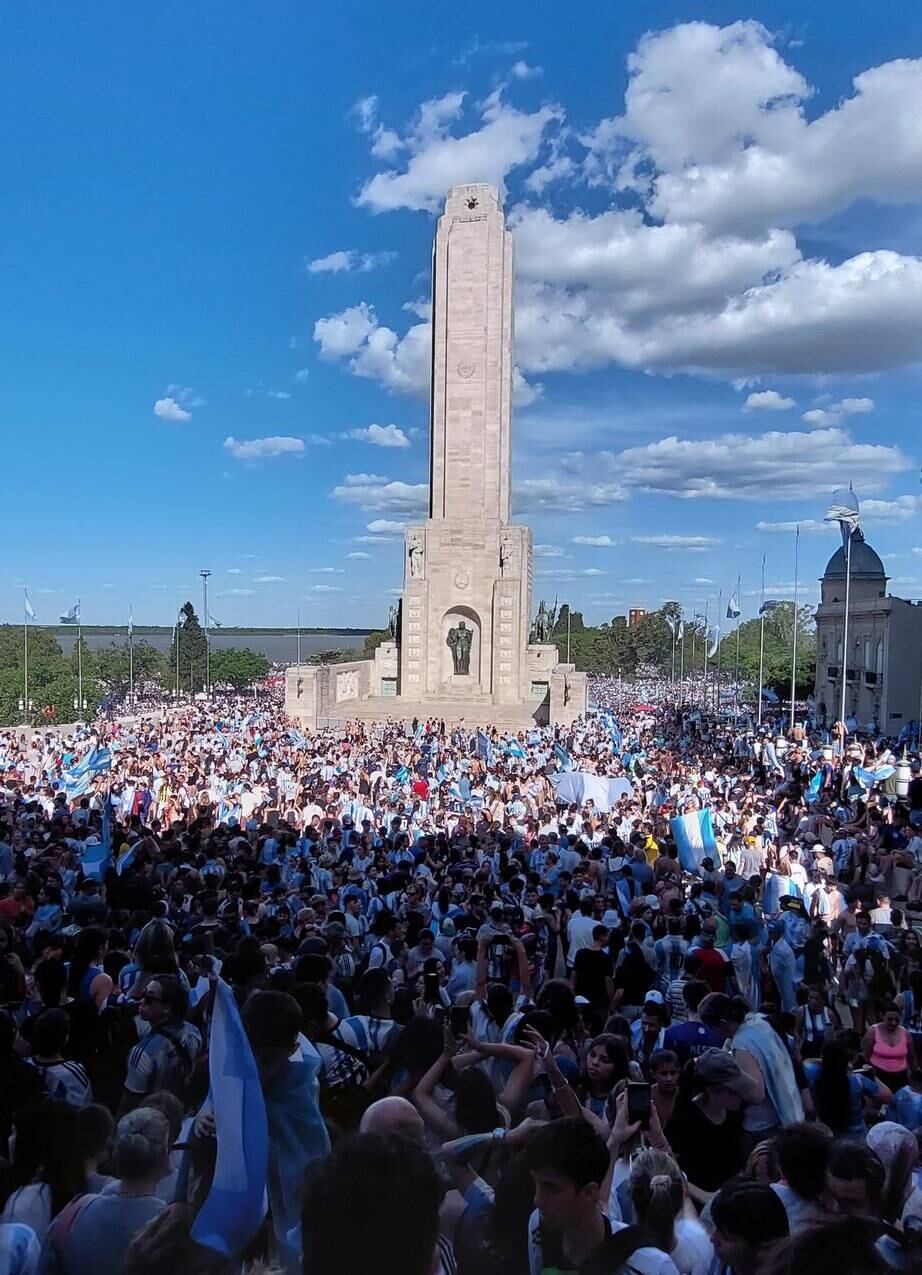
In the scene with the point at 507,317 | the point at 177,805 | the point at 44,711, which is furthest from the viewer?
the point at 44,711

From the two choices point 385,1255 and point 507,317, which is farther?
point 507,317

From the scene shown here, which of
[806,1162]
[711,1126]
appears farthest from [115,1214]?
[711,1126]

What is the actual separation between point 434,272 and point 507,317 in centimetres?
433

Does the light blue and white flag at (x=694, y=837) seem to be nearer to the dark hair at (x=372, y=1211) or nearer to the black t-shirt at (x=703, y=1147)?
the black t-shirt at (x=703, y=1147)

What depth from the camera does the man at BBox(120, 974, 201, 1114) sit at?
14.8 feet

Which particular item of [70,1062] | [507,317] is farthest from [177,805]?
[507,317]

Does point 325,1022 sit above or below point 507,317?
below

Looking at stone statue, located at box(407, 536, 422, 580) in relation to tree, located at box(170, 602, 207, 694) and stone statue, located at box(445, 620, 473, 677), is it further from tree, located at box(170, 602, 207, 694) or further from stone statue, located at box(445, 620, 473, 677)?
tree, located at box(170, 602, 207, 694)

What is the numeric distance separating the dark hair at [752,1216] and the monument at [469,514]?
42415 millimetres

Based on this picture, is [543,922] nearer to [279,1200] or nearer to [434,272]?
[279,1200]

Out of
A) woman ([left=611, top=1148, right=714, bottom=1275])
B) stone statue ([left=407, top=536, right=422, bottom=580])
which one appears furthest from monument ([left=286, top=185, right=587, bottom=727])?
woman ([left=611, top=1148, right=714, bottom=1275])

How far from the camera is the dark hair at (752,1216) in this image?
2.74 m

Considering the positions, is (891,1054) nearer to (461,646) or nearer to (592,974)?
(592,974)

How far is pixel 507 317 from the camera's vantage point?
46.3m
